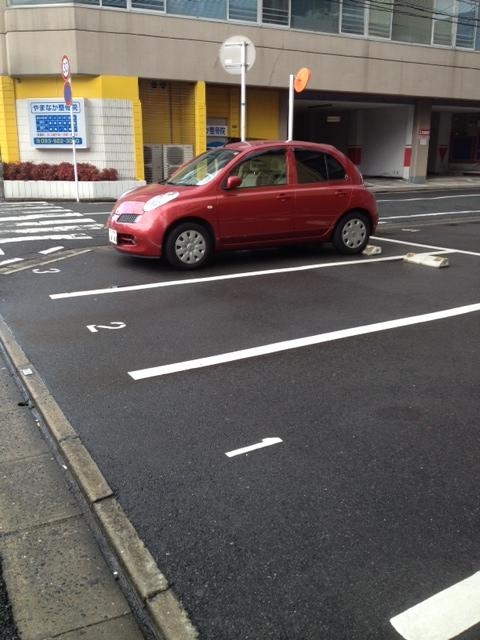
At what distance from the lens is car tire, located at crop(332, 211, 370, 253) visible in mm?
9641

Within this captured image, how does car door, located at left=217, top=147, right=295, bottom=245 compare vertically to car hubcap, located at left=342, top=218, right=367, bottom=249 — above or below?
above

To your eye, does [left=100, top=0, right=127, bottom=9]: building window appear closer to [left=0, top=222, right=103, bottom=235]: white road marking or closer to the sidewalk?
[left=0, top=222, right=103, bottom=235]: white road marking

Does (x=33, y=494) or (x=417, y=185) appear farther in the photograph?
(x=417, y=185)

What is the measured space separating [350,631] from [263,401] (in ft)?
6.96

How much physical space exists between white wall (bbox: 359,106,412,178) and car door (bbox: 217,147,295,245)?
21006mm

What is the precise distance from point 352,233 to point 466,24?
2172 centimetres

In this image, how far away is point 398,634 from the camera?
238cm

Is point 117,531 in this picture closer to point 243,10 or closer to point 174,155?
point 174,155

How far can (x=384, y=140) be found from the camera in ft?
97.6

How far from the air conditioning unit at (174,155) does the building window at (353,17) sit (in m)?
7.58

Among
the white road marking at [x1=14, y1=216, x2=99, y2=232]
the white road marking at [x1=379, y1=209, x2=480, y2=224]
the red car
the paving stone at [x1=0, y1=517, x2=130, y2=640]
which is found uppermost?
the red car

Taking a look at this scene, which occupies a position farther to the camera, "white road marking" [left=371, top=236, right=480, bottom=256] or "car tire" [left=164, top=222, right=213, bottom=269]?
"white road marking" [left=371, top=236, right=480, bottom=256]

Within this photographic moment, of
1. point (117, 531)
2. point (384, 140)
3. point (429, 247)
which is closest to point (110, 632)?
point (117, 531)

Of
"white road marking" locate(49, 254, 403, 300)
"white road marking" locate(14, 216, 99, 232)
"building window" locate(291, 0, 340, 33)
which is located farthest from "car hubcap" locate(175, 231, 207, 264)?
"building window" locate(291, 0, 340, 33)
